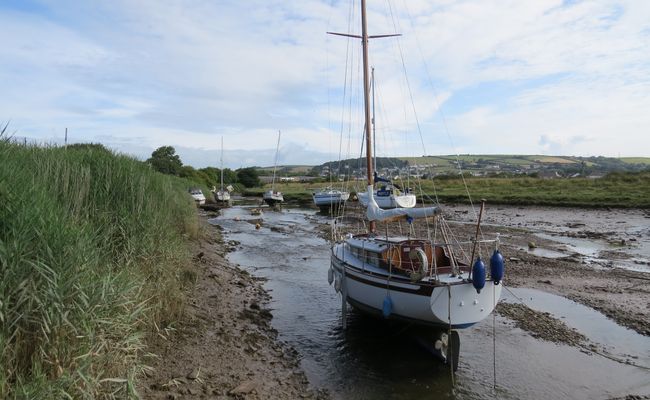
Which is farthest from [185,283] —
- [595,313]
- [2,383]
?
[595,313]

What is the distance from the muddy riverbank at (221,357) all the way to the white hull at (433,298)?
8.86 feet

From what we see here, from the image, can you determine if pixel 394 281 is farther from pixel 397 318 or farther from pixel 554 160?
pixel 554 160

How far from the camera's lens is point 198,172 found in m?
95.7

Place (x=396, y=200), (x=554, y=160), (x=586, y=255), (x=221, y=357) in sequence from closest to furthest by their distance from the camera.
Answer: (x=221, y=357) < (x=396, y=200) < (x=586, y=255) < (x=554, y=160)

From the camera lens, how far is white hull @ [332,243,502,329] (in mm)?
10430

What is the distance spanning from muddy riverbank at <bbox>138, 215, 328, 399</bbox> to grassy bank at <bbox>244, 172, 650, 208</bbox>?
30.7 metres

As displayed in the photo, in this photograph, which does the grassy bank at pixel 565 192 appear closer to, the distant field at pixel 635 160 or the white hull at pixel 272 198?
the white hull at pixel 272 198

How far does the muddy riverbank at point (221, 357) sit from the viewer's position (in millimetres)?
7934

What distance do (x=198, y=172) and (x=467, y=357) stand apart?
8999 centimetres

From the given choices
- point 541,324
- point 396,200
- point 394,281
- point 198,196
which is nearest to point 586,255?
point 396,200

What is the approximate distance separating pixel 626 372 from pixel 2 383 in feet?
39.4

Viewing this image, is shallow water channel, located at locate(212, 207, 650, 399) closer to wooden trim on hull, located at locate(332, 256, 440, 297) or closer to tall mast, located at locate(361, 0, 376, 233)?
wooden trim on hull, located at locate(332, 256, 440, 297)

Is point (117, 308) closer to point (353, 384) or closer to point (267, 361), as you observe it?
point (267, 361)

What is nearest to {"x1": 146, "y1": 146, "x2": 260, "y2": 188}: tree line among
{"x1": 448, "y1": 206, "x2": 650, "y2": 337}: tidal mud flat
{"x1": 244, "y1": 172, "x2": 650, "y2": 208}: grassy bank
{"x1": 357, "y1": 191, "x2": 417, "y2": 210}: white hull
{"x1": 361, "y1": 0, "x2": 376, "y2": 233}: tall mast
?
{"x1": 244, "y1": 172, "x2": 650, "y2": 208}: grassy bank
